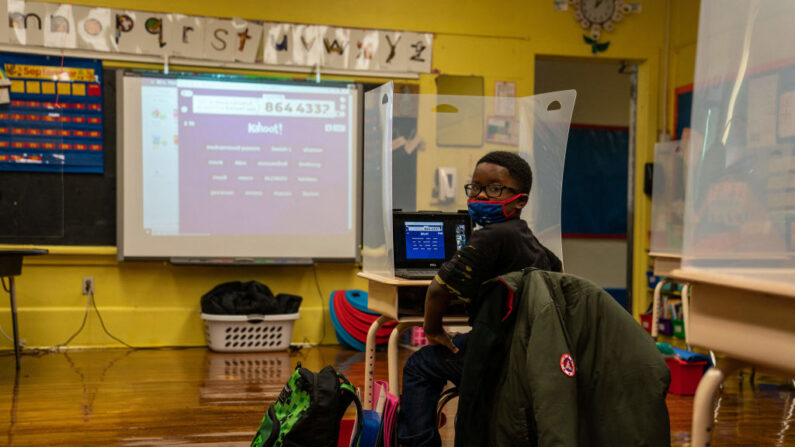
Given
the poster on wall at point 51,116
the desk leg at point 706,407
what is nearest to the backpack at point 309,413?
the desk leg at point 706,407

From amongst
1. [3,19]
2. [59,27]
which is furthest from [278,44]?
[3,19]

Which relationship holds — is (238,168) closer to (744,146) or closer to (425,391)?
(425,391)

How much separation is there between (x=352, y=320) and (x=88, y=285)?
1.69 m

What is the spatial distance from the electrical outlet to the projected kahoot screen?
0.98 ft

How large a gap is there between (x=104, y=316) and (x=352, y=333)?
5.20 feet

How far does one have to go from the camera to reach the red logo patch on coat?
4.72 ft

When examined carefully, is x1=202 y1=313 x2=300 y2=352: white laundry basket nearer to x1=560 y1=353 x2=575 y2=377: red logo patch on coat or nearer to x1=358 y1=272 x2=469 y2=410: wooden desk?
x1=358 y1=272 x2=469 y2=410: wooden desk

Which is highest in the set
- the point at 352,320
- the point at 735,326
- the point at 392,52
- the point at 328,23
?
the point at 328,23

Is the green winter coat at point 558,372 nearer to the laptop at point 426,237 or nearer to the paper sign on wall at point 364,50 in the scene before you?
the laptop at point 426,237

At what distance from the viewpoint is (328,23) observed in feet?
16.4

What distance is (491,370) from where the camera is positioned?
5.14 ft

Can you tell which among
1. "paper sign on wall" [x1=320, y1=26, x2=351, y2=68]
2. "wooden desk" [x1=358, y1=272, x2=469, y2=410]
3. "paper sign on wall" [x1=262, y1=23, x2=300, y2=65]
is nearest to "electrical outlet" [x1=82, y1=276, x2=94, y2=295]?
"paper sign on wall" [x1=262, y1=23, x2=300, y2=65]

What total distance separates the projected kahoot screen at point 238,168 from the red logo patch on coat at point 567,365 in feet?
11.7

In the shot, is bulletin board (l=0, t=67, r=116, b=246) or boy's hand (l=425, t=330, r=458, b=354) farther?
bulletin board (l=0, t=67, r=116, b=246)
